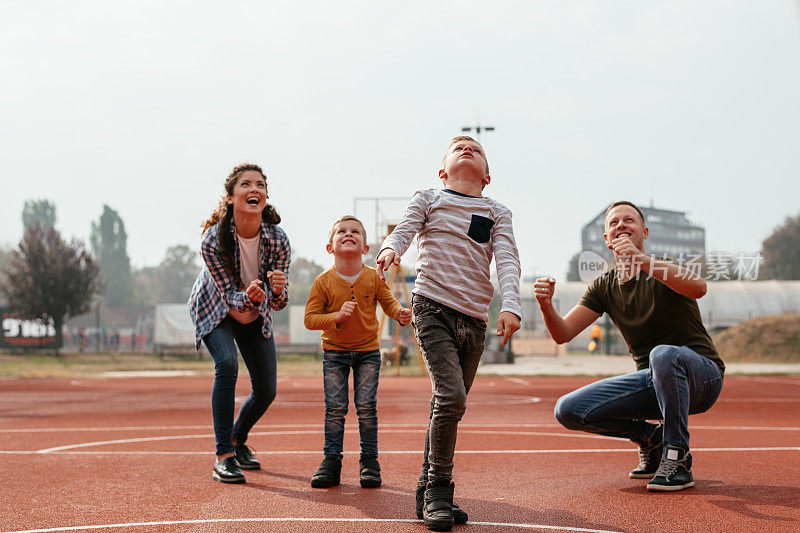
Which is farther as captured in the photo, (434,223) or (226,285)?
(226,285)

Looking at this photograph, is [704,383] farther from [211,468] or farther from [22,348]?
[22,348]

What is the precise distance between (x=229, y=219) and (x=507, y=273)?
2055 millimetres

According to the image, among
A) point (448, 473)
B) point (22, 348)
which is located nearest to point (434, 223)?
point (448, 473)

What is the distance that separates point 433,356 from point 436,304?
0.83ft

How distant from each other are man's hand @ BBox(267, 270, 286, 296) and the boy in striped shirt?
1215 millimetres

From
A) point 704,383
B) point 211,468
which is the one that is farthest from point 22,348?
point 704,383

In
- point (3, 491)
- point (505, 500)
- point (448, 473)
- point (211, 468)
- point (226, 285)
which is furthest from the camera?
point (211, 468)

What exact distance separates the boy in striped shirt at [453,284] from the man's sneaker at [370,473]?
2.48 feet

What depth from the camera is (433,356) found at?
12.2ft

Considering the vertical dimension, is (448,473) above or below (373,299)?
below

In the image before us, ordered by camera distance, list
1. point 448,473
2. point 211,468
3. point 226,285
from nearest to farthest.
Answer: point 448,473 < point 226,285 < point 211,468

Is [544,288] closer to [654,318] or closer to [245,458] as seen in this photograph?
[654,318]

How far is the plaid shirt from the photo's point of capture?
4.87 metres

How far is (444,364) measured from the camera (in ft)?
12.1
